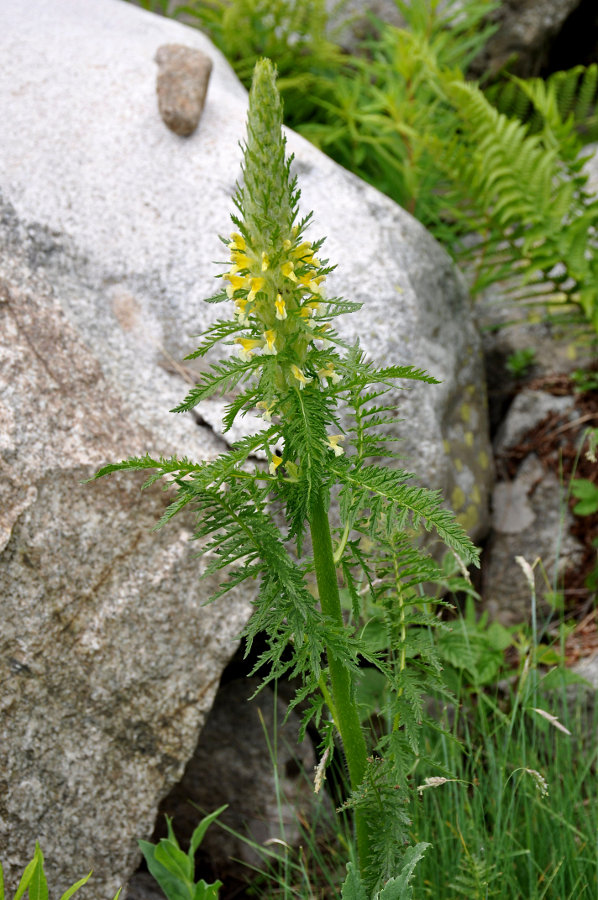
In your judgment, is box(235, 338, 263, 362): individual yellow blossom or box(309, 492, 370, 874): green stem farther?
box(309, 492, 370, 874): green stem

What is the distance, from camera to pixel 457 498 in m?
3.07

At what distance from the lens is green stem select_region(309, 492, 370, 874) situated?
1600 mm

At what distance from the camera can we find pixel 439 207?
392cm

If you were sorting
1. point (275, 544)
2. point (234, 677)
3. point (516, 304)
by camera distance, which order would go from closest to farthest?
1. point (275, 544)
2. point (234, 677)
3. point (516, 304)

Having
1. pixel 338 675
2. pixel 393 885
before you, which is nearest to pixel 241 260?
pixel 338 675

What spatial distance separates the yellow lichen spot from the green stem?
146 centimetres

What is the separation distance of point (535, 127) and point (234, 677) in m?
4.13

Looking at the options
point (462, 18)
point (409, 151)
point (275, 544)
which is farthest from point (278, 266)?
point (462, 18)

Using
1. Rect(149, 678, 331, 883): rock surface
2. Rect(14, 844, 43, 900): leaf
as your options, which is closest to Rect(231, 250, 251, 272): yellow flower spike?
Rect(14, 844, 43, 900): leaf

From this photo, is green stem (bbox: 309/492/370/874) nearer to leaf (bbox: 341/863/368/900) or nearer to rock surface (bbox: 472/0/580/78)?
leaf (bbox: 341/863/368/900)

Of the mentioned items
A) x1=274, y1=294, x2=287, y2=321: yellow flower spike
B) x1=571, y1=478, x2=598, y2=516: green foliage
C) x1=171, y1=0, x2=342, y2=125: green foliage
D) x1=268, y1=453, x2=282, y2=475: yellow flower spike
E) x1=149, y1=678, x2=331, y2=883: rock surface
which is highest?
x1=171, y1=0, x2=342, y2=125: green foliage

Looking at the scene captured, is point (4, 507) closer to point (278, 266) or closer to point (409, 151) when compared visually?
point (278, 266)

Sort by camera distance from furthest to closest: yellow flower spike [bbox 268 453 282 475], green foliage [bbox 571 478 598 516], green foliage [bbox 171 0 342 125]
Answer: green foliage [bbox 171 0 342 125], green foliage [bbox 571 478 598 516], yellow flower spike [bbox 268 453 282 475]

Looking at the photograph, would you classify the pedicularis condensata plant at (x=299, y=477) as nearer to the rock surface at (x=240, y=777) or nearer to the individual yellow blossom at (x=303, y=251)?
the individual yellow blossom at (x=303, y=251)
